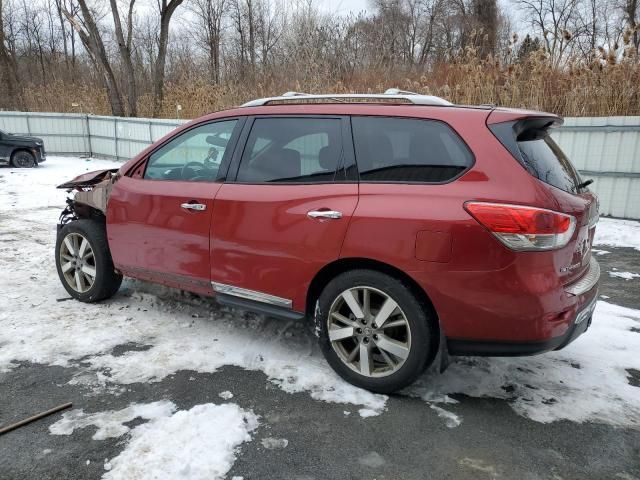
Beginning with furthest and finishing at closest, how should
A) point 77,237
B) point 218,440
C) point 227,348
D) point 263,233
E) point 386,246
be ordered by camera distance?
point 77,237, point 227,348, point 263,233, point 386,246, point 218,440

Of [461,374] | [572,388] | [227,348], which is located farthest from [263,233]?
[572,388]

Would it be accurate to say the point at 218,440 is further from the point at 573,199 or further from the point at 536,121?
the point at 536,121

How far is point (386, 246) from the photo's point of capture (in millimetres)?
2783

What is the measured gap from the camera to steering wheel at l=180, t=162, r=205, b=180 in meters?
3.79

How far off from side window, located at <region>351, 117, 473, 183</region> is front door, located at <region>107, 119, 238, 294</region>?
3.60ft

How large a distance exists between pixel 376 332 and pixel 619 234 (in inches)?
235

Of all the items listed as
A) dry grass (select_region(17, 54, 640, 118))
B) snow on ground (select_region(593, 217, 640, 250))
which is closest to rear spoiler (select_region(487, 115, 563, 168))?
snow on ground (select_region(593, 217, 640, 250))

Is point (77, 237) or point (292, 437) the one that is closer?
point (292, 437)

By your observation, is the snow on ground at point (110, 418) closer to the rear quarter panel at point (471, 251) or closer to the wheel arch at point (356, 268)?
the wheel arch at point (356, 268)

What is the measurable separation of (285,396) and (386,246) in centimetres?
110

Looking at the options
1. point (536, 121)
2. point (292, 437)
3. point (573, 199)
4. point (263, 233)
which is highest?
point (536, 121)

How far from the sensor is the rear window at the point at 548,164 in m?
2.71

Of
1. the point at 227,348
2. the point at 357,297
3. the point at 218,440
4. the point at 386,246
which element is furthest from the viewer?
the point at 227,348

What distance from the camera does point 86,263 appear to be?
4500 mm
